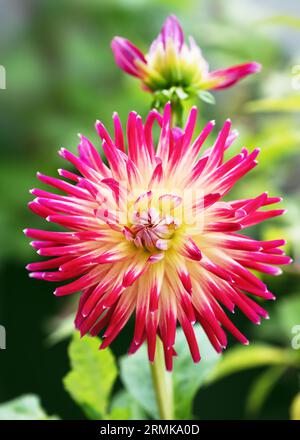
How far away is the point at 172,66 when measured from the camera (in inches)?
10.3

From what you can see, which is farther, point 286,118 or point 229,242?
point 286,118

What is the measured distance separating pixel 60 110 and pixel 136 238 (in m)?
0.70

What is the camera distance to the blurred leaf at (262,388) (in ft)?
1.77

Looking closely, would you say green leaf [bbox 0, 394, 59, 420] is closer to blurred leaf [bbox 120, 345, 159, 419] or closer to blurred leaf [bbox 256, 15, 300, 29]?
blurred leaf [bbox 120, 345, 159, 419]

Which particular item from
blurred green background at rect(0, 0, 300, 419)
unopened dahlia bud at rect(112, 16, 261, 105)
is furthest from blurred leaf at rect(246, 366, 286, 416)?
unopened dahlia bud at rect(112, 16, 261, 105)

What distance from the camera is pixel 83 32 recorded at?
93 cm

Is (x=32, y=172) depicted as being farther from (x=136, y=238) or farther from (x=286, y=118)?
(x=136, y=238)

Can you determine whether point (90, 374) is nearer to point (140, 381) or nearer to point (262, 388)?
point (140, 381)

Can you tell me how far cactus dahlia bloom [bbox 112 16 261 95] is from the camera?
261mm

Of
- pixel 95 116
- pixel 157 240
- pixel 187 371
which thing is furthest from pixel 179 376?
pixel 95 116

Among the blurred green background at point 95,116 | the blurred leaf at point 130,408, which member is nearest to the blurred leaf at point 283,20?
the blurred green background at point 95,116

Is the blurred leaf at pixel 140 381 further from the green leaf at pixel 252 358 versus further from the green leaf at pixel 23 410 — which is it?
the green leaf at pixel 252 358

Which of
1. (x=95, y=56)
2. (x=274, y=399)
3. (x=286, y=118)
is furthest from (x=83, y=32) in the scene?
(x=274, y=399)

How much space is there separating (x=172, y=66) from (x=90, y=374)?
0.48 ft
